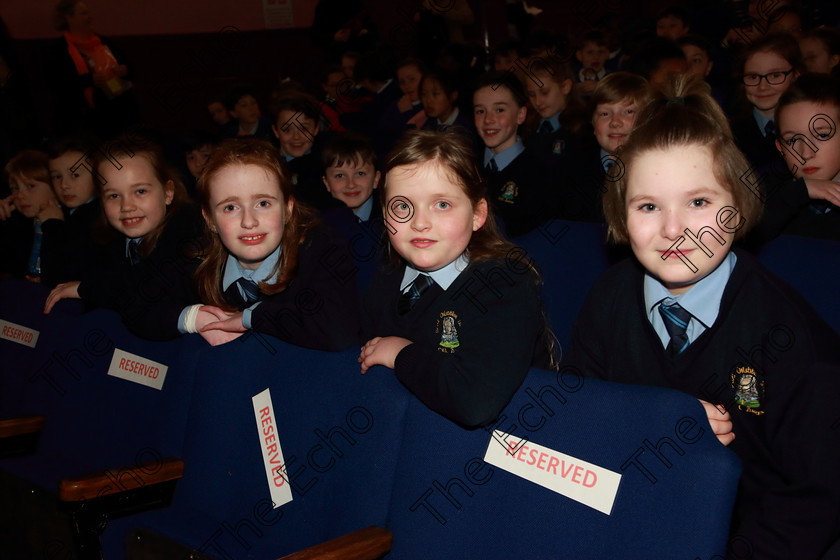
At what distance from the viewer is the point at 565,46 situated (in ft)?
20.4

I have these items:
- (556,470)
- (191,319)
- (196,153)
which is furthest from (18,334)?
(196,153)

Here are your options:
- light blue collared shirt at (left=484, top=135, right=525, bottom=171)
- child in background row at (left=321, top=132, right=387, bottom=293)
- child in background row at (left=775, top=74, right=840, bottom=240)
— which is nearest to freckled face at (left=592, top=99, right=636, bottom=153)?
light blue collared shirt at (left=484, top=135, right=525, bottom=171)

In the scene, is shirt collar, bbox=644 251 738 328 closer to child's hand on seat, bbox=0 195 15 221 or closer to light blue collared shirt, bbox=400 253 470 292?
light blue collared shirt, bbox=400 253 470 292

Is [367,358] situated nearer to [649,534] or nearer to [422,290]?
[422,290]

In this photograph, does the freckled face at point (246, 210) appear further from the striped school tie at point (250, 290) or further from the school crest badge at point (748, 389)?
the school crest badge at point (748, 389)

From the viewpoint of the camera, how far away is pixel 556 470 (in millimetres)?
1143

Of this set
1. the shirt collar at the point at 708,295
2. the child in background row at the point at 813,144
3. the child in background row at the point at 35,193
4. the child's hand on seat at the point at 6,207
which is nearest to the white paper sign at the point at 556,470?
the shirt collar at the point at 708,295

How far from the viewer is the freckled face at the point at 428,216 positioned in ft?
5.25

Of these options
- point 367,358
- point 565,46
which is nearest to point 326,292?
point 367,358

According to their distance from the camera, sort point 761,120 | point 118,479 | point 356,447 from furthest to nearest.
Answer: point 761,120
point 118,479
point 356,447

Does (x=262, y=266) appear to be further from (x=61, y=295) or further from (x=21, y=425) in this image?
(x=21, y=425)

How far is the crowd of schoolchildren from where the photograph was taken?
1.20 metres

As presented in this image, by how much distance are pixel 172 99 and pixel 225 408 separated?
6.48 metres

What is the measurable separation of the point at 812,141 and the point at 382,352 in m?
1.76
